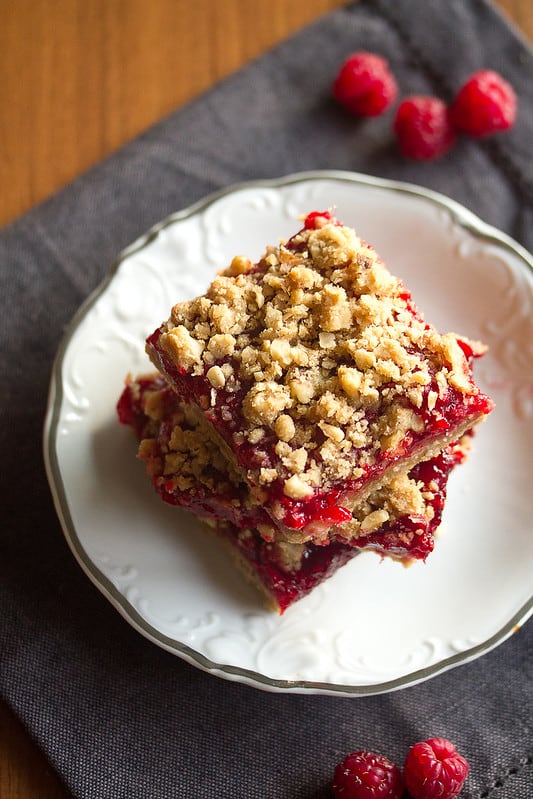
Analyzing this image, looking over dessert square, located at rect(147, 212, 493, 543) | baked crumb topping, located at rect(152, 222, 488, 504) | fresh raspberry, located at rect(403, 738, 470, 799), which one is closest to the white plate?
fresh raspberry, located at rect(403, 738, 470, 799)

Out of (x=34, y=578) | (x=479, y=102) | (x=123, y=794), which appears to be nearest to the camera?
(x=123, y=794)

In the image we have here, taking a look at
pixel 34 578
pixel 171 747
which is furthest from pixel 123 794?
pixel 34 578

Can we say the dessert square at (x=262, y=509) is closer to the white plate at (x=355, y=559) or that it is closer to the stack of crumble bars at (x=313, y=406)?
the stack of crumble bars at (x=313, y=406)

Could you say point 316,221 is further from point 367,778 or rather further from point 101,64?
point 367,778

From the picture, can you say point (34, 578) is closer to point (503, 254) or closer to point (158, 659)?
point (158, 659)

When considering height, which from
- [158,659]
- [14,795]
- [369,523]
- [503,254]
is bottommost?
[14,795]

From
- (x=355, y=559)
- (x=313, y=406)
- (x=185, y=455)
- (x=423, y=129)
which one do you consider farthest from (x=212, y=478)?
(x=423, y=129)
